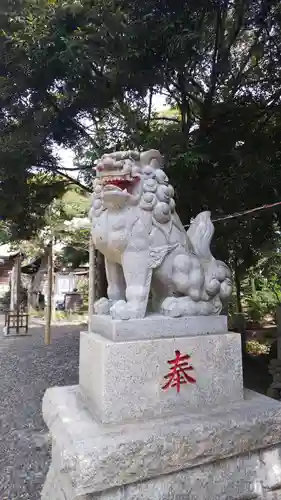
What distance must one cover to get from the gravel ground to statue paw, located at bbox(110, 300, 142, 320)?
155 centimetres

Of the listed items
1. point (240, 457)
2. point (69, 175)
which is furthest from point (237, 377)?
point (69, 175)

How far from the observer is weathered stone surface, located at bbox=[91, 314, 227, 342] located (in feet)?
5.41

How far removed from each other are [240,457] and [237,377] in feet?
1.21

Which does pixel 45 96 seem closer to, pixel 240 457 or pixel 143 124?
pixel 143 124

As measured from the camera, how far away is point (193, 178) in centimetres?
362

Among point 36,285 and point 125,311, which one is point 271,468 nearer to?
point 125,311

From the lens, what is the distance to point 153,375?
1.63 metres

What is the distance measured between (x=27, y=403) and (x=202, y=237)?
10.2 feet

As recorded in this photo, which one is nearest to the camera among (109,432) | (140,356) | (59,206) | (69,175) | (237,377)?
(109,432)

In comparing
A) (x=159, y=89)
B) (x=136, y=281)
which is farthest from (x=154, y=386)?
(x=159, y=89)

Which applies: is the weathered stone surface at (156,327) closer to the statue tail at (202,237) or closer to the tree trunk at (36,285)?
the statue tail at (202,237)

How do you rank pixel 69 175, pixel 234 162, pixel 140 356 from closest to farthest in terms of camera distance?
pixel 140 356, pixel 234 162, pixel 69 175

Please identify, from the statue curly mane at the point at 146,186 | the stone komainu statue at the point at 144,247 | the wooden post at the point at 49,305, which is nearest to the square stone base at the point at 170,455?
the stone komainu statue at the point at 144,247

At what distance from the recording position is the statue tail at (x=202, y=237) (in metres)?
2.06
